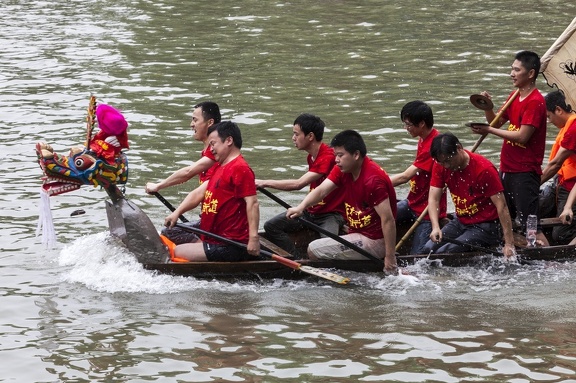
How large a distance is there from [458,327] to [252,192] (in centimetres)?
239

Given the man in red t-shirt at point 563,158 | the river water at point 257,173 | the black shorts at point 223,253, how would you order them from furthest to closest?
the man in red t-shirt at point 563,158
the black shorts at point 223,253
the river water at point 257,173

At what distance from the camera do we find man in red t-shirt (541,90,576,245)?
1241 cm

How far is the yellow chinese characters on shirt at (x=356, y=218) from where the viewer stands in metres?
11.6

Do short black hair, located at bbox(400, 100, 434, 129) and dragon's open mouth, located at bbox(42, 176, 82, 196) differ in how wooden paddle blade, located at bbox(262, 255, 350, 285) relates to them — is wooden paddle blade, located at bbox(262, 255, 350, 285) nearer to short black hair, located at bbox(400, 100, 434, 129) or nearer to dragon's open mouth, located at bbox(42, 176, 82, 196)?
short black hair, located at bbox(400, 100, 434, 129)

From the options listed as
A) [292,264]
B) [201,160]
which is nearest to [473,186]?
[292,264]

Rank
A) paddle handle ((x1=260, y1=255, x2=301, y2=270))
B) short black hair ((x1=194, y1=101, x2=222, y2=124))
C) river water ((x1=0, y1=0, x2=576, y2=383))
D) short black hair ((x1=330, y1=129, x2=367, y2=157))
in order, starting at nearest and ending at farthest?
river water ((x1=0, y1=0, x2=576, y2=383)) < short black hair ((x1=330, y1=129, x2=367, y2=157)) < paddle handle ((x1=260, y1=255, x2=301, y2=270)) < short black hair ((x1=194, y1=101, x2=222, y2=124))

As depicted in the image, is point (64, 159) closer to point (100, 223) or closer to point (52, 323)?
point (52, 323)

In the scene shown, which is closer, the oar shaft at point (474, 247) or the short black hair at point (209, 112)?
the oar shaft at point (474, 247)

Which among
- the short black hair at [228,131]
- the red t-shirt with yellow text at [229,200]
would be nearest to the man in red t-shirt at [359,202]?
the red t-shirt with yellow text at [229,200]

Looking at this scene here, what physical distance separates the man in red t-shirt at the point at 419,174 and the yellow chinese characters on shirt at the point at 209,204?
7.08ft

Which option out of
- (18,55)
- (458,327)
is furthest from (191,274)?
(18,55)

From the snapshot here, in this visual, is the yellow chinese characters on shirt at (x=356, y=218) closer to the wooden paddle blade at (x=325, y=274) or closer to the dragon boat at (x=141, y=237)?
the dragon boat at (x=141, y=237)

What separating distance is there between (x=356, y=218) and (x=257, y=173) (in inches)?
170

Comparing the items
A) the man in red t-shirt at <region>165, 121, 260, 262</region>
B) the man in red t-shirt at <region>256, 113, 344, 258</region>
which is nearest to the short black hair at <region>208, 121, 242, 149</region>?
the man in red t-shirt at <region>165, 121, 260, 262</region>
